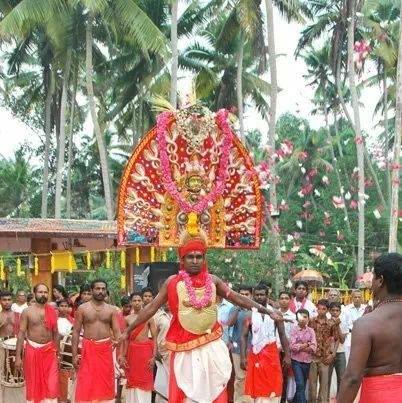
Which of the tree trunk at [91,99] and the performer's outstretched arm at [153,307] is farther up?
the tree trunk at [91,99]

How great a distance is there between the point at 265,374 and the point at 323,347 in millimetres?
1819

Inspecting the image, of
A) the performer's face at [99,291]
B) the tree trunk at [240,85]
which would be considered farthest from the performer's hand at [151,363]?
the tree trunk at [240,85]

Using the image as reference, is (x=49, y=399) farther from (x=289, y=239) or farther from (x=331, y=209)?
(x=331, y=209)

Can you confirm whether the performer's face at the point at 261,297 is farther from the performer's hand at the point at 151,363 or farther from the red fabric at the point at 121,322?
the red fabric at the point at 121,322

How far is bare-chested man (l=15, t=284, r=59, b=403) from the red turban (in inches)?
105

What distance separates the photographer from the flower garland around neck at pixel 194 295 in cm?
849

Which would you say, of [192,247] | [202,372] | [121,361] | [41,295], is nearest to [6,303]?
[41,295]

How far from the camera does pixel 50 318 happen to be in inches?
425

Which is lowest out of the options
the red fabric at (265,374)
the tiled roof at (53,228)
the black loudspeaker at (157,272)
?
the red fabric at (265,374)

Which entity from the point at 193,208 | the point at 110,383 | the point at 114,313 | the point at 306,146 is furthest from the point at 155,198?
the point at 306,146

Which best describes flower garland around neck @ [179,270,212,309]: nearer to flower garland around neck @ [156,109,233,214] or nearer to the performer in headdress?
the performer in headdress

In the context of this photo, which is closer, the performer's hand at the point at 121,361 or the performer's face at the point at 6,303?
the performer's hand at the point at 121,361

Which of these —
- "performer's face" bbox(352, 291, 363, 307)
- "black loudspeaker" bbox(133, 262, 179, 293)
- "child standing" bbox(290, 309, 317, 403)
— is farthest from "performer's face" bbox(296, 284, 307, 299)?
"black loudspeaker" bbox(133, 262, 179, 293)

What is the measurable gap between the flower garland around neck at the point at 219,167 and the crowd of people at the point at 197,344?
1.13 meters
